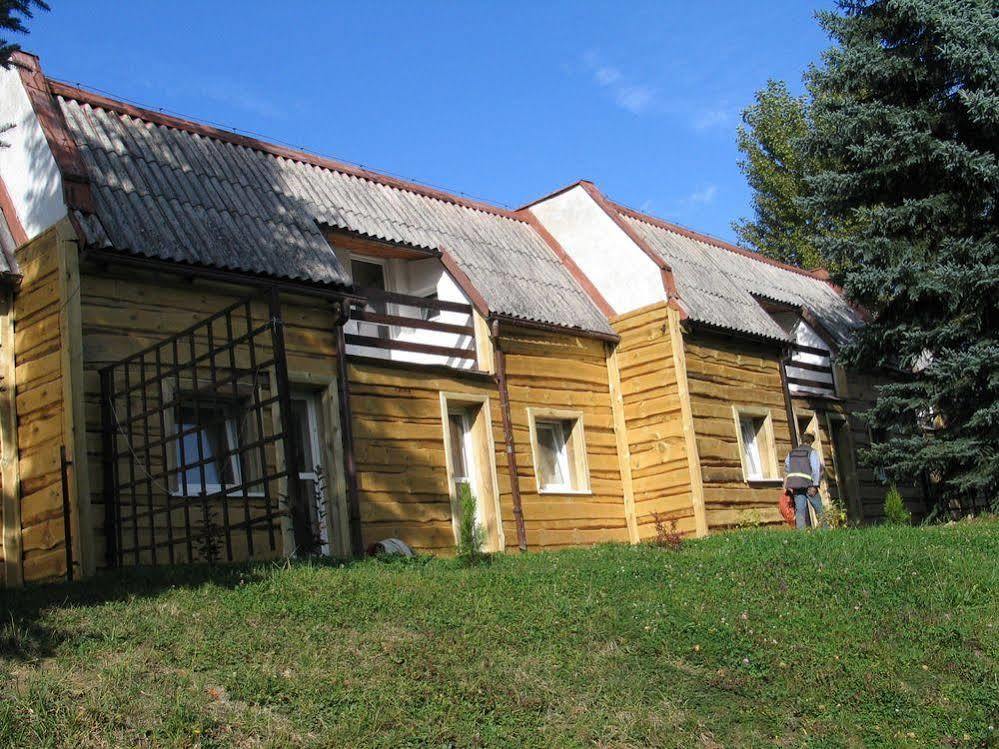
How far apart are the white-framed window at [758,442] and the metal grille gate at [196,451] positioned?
31.3ft

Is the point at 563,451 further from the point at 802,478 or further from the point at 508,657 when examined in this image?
the point at 508,657

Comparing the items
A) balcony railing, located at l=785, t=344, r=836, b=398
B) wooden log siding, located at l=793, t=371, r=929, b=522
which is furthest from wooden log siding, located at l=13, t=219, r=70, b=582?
wooden log siding, located at l=793, t=371, r=929, b=522

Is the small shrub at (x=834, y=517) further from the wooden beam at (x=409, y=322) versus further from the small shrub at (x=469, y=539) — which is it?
the small shrub at (x=469, y=539)

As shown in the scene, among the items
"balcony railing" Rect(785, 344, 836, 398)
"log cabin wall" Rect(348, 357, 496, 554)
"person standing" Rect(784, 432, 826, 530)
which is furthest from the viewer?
"balcony railing" Rect(785, 344, 836, 398)

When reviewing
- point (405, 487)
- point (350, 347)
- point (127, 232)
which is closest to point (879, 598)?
point (405, 487)

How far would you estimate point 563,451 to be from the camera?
18.5m

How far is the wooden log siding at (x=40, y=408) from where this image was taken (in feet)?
39.3

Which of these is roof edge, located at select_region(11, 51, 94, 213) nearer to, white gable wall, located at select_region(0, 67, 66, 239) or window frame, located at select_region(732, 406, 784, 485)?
white gable wall, located at select_region(0, 67, 66, 239)

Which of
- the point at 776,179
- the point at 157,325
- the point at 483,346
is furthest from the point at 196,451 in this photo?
the point at 776,179

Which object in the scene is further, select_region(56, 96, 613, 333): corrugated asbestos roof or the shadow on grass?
select_region(56, 96, 613, 333): corrugated asbestos roof

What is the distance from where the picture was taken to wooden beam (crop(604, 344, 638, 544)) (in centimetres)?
1872

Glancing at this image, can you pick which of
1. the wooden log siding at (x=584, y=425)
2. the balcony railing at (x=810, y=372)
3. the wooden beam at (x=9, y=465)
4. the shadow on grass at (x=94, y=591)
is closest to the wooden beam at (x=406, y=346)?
the wooden log siding at (x=584, y=425)

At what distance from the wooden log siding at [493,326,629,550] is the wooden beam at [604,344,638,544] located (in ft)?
0.24

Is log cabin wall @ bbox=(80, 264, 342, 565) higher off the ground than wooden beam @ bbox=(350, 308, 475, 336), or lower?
lower
